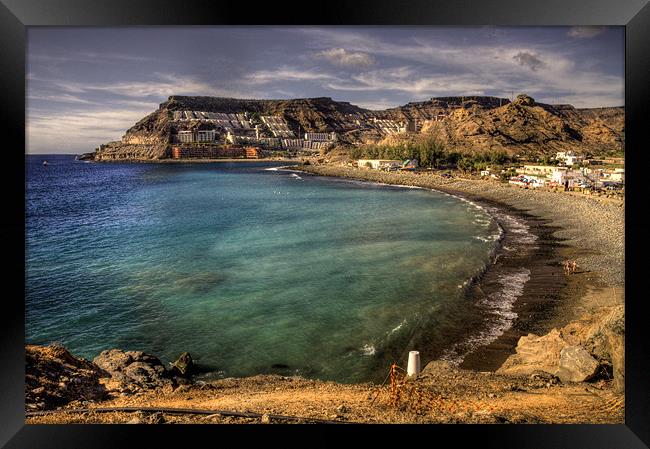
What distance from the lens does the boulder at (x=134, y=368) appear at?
3.44 meters

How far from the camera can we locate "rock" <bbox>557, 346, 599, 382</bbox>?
122 inches

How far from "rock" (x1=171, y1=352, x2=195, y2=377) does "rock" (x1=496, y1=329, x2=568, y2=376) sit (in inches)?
111

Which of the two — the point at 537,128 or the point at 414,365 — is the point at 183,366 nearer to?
the point at 414,365

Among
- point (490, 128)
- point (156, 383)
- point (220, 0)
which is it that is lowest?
A: point (156, 383)

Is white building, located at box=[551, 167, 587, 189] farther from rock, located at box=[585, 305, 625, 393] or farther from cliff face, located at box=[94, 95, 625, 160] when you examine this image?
rock, located at box=[585, 305, 625, 393]

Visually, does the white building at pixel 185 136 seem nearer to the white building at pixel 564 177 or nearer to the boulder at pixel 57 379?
the boulder at pixel 57 379

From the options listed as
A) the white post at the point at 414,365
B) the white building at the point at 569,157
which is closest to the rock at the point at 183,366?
the white post at the point at 414,365

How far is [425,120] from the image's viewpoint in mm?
9320

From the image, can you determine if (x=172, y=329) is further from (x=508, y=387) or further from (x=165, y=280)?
(x=508, y=387)

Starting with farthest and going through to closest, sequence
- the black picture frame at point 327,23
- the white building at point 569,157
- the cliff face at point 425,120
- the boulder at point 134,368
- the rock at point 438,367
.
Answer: the white building at point 569,157
the cliff face at point 425,120
the rock at point 438,367
the boulder at point 134,368
the black picture frame at point 327,23

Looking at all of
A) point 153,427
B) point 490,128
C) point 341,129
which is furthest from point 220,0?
point 490,128

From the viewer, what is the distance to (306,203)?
47.5 ft

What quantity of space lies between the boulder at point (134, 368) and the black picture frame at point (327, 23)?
73 centimetres

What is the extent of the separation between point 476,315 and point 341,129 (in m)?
5.31
